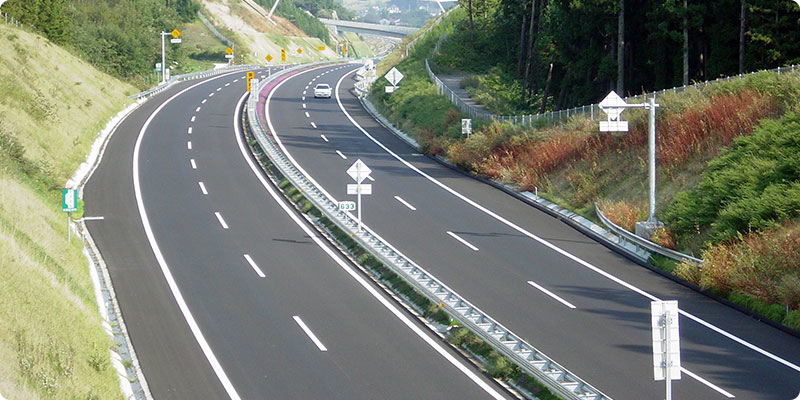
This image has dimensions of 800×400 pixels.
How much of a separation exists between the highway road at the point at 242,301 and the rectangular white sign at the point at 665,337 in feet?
14.9

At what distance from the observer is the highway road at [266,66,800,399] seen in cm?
1762

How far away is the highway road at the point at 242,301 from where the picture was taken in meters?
17.8

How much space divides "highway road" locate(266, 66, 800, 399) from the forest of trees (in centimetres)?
1312

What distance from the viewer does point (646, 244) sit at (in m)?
27.0

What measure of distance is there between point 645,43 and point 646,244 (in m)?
24.1

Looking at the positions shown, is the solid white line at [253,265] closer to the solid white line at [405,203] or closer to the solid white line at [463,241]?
the solid white line at [463,241]

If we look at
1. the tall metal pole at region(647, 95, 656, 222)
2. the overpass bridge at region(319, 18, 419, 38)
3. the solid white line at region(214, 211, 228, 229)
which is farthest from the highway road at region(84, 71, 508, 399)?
the overpass bridge at region(319, 18, 419, 38)

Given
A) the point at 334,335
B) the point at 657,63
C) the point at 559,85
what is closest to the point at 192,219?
the point at 334,335

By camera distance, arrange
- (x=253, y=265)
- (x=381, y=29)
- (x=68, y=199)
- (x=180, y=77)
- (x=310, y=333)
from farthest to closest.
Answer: (x=381, y=29), (x=180, y=77), (x=68, y=199), (x=253, y=265), (x=310, y=333)

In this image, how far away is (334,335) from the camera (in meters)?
20.6

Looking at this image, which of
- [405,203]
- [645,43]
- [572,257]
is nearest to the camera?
[572,257]

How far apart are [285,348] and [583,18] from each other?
118ft

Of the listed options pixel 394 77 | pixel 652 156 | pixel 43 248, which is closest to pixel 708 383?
pixel 652 156

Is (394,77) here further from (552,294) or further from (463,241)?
(552,294)
